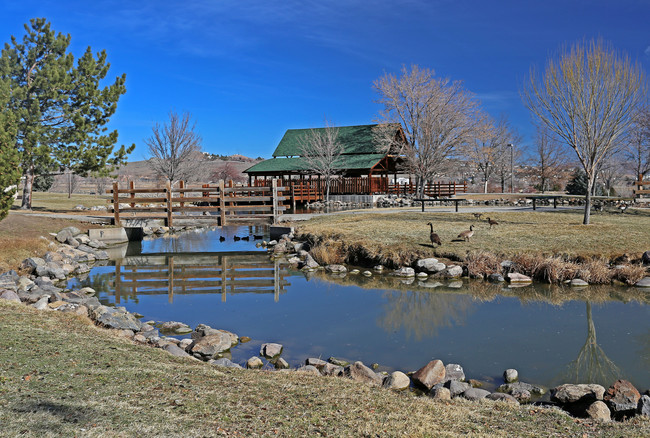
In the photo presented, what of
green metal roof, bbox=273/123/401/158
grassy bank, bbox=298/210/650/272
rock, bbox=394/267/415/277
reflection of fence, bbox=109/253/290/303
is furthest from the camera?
green metal roof, bbox=273/123/401/158

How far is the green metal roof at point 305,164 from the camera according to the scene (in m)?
46.4

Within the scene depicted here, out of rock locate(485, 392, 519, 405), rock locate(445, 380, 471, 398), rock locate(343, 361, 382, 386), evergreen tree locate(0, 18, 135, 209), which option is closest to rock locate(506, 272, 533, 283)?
rock locate(445, 380, 471, 398)

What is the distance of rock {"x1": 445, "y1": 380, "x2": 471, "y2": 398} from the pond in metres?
0.73

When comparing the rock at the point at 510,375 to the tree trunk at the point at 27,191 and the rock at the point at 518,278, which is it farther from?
the tree trunk at the point at 27,191

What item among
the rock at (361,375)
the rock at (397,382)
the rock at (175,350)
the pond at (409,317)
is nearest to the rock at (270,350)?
the pond at (409,317)

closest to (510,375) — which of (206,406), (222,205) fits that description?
(206,406)

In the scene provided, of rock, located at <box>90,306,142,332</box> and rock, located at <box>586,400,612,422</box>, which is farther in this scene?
rock, located at <box>90,306,142,332</box>

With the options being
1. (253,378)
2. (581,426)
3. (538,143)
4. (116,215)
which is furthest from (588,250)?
(538,143)

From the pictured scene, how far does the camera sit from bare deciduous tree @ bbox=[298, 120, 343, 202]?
154ft

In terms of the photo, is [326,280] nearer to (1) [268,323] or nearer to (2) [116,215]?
(1) [268,323]

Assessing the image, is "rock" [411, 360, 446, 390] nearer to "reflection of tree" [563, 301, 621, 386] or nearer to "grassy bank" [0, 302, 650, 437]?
"grassy bank" [0, 302, 650, 437]

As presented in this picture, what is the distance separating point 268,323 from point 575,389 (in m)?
5.73

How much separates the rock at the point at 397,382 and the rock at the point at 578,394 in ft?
5.84

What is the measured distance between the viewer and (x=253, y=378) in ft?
19.3
